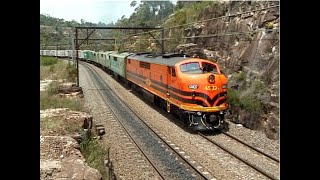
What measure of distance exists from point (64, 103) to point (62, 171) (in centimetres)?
1280

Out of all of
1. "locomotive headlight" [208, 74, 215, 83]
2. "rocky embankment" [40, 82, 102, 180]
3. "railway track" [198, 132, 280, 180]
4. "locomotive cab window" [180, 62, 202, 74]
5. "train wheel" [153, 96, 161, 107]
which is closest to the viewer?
"rocky embankment" [40, 82, 102, 180]

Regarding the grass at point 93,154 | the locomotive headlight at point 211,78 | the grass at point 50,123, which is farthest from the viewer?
the locomotive headlight at point 211,78

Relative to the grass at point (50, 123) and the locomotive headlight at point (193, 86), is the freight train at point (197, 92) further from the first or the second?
the grass at point (50, 123)

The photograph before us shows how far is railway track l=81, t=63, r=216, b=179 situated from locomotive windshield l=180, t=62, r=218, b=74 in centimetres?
294

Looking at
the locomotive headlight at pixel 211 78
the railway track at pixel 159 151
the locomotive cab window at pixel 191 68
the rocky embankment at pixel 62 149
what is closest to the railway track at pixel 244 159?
the railway track at pixel 159 151

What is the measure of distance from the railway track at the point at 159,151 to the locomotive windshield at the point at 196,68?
116 inches

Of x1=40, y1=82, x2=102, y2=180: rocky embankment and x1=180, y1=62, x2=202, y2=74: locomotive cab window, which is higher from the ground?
x1=180, y1=62, x2=202, y2=74: locomotive cab window

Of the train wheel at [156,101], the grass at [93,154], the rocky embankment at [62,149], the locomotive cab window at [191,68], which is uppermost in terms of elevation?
the locomotive cab window at [191,68]

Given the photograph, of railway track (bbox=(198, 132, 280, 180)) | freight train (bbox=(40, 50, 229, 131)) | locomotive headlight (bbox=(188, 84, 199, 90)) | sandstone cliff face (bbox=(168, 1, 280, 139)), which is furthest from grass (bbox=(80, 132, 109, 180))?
sandstone cliff face (bbox=(168, 1, 280, 139))

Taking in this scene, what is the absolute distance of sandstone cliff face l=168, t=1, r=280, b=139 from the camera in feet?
58.0

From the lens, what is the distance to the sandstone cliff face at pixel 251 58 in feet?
58.0

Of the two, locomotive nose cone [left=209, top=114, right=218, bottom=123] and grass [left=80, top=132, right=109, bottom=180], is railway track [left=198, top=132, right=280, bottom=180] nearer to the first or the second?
locomotive nose cone [left=209, top=114, right=218, bottom=123]
